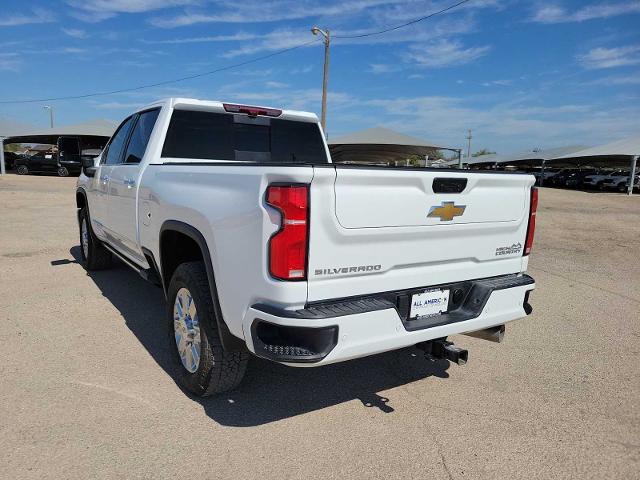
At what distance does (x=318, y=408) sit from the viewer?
10.2 ft

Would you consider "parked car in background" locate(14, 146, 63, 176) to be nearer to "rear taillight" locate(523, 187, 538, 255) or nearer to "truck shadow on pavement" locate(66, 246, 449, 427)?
"truck shadow on pavement" locate(66, 246, 449, 427)

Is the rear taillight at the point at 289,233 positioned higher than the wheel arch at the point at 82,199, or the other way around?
→ the rear taillight at the point at 289,233

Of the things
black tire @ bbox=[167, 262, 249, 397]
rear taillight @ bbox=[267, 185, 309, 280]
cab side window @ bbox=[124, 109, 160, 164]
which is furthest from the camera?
cab side window @ bbox=[124, 109, 160, 164]

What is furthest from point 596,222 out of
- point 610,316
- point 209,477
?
point 209,477

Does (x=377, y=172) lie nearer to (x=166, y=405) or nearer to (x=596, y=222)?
(x=166, y=405)

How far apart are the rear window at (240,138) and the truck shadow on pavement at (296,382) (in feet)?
5.35

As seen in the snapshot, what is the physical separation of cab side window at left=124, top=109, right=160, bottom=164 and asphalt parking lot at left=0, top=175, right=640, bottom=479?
5.02ft

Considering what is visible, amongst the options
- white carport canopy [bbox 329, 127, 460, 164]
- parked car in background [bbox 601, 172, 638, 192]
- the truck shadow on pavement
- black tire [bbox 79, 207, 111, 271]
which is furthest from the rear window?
parked car in background [bbox 601, 172, 638, 192]

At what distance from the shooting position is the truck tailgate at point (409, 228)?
2383 millimetres

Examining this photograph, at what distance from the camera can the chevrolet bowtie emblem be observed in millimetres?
2766

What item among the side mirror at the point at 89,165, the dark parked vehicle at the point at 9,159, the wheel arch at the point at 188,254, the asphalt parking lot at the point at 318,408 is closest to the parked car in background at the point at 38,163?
the dark parked vehicle at the point at 9,159

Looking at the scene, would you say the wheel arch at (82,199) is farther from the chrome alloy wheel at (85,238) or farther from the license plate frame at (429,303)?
the license plate frame at (429,303)

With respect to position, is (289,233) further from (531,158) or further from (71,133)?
(531,158)

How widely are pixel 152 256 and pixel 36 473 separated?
173 cm
